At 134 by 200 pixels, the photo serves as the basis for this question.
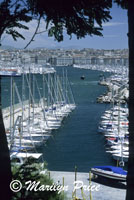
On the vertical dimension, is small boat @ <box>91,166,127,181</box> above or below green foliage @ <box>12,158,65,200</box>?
below

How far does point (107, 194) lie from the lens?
16.4 ft

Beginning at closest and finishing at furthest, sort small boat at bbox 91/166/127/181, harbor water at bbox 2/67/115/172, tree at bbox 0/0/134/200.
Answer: tree at bbox 0/0/134/200 → small boat at bbox 91/166/127/181 → harbor water at bbox 2/67/115/172

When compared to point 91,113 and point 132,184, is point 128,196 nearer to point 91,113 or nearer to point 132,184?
point 132,184

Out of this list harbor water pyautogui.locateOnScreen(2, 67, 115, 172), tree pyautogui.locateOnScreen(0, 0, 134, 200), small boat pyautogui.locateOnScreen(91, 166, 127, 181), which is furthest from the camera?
harbor water pyautogui.locateOnScreen(2, 67, 115, 172)

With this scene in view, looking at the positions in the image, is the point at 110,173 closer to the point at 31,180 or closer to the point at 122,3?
the point at 31,180

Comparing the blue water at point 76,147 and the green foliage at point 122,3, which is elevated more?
the green foliage at point 122,3

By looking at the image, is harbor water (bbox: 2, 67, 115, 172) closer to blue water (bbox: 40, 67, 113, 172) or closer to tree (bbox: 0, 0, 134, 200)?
blue water (bbox: 40, 67, 113, 172)

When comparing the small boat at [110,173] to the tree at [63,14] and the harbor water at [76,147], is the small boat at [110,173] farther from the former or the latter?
the tree at [63,14]

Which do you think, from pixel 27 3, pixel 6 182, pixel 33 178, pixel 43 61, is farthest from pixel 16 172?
pixel 43 61

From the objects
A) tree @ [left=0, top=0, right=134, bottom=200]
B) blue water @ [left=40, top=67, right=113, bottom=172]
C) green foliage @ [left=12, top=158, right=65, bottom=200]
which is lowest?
blue water @ [left=40, top=67, right=113, bottom=172]

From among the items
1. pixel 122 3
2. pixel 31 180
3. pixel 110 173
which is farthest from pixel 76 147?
pixel 122 3

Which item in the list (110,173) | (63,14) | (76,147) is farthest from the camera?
(76,147)

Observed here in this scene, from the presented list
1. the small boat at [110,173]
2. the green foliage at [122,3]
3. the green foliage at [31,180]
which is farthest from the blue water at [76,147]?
the green foliage at [122,3]

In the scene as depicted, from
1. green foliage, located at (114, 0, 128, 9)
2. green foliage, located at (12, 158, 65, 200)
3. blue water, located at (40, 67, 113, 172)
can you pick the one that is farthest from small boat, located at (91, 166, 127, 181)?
green foliage, located at (114, 0, 128, 9)
